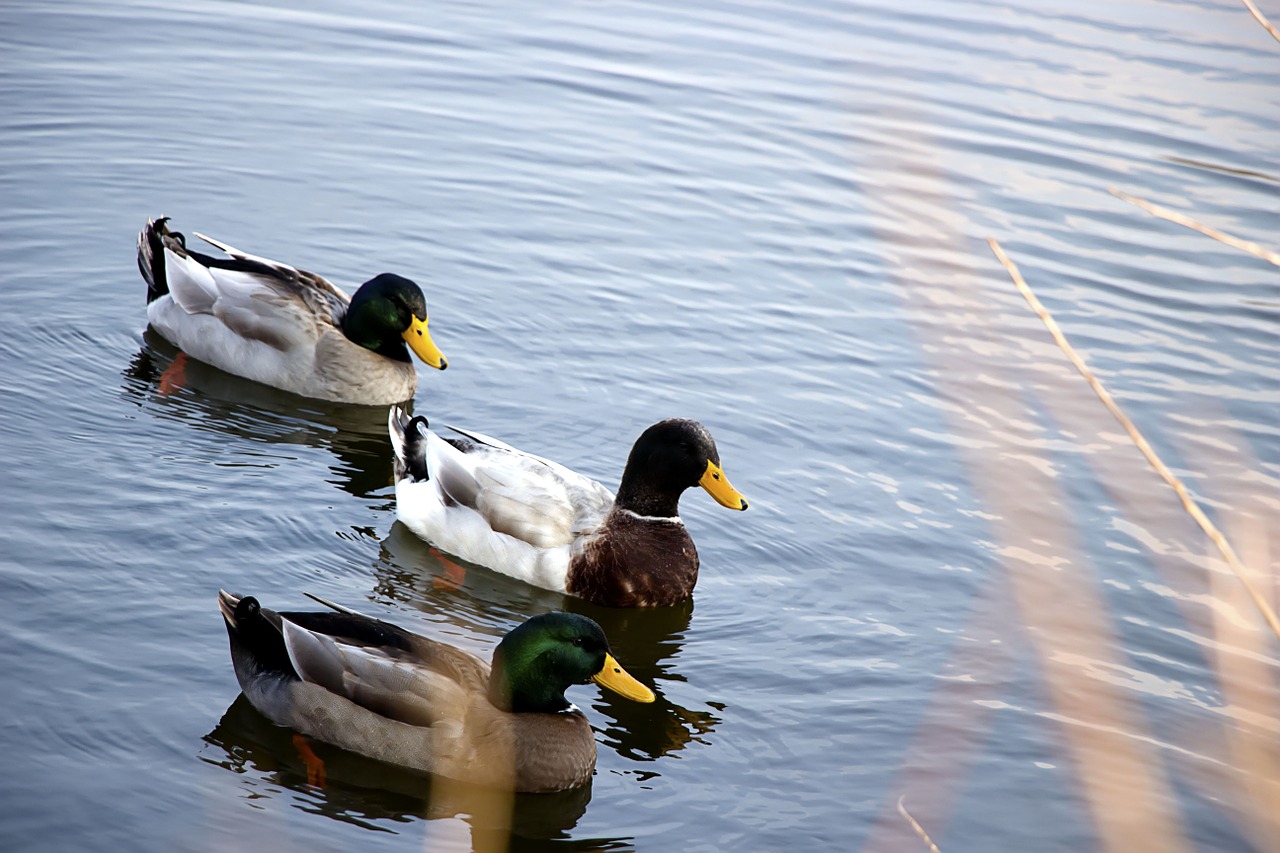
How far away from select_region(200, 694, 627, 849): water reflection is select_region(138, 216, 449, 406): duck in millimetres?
3717

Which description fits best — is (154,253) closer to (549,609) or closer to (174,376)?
(174,376)

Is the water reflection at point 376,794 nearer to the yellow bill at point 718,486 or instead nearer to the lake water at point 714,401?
the lake water at point 714,401

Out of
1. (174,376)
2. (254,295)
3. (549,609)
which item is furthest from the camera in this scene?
(254,295)

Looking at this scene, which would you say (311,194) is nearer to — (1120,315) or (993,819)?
(1120,315)

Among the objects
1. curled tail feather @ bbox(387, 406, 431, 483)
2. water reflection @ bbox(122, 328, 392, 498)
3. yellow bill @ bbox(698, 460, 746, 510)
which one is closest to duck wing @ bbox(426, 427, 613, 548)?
curled tail feather @ bbox(387, 406, 431, 483)

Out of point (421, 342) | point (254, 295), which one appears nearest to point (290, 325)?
point (254, 295)

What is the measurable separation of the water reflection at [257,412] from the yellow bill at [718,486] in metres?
1.87

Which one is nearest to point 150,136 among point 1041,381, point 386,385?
point 386,385

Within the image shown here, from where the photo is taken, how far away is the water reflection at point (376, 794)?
546 centimetres

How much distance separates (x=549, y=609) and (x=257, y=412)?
8.72 feet

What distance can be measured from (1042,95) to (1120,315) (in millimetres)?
5225

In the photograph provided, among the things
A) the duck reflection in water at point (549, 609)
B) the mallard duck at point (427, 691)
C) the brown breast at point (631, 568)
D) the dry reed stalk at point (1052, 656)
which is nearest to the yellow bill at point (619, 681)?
the mallard duck at point (427, 691)

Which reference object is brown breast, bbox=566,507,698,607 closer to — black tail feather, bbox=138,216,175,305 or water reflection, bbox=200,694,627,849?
water reflection, bbox=200,694,627,849

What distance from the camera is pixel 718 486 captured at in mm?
7777
